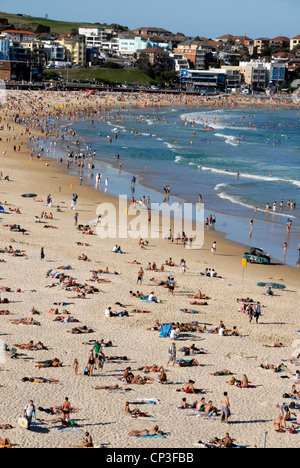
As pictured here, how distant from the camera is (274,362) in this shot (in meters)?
17.5

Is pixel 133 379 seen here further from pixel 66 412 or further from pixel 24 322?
pixel 24 322

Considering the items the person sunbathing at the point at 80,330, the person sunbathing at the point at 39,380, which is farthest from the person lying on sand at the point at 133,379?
the person sunbathing at the point at 80,330

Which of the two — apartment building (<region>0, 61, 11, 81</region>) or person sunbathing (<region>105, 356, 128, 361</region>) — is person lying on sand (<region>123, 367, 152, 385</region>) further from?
apartment building (<region>0, 61, 11, 81</region>)

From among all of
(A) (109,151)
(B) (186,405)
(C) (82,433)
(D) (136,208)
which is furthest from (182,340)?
(A) (109,151)

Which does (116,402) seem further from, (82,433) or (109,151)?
(109,151)

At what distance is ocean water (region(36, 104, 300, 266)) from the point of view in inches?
1372

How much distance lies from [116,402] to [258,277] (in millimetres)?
12111

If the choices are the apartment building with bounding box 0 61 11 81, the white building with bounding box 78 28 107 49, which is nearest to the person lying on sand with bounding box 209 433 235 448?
the apartment building with bounding box 0 61 11 81

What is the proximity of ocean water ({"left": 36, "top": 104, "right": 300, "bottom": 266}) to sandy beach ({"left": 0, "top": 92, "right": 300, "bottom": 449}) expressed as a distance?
3.45 metres

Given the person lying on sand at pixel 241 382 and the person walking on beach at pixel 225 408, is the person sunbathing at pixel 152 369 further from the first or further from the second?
the person walking on beach at pixel 225 408

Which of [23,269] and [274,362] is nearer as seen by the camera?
[274,362]

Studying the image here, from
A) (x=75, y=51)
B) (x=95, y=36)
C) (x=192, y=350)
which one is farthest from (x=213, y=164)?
(x=95, y=36)

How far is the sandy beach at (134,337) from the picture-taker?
13578mm
